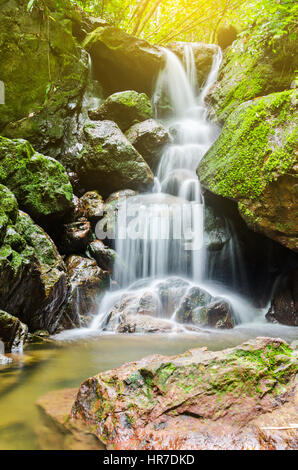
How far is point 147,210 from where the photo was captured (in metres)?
8.67

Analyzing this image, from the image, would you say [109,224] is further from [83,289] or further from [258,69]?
[258,69]

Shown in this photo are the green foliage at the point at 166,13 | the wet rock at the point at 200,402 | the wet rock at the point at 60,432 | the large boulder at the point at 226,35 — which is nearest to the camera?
the wet rock at the point at 200,402

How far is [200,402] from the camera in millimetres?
1789

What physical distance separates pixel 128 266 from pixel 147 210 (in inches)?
70.1

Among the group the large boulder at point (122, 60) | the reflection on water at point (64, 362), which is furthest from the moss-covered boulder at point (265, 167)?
the large boulder at point (122, 60)

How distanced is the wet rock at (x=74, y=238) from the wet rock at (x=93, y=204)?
2.84ft

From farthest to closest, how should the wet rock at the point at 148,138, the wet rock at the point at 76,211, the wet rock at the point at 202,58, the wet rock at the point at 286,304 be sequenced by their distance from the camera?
the wet rock at the point at 202,58, the wet rock at the point at 148,138, the wet rock at the point at 76,211, the wet rock at the point at 286,304

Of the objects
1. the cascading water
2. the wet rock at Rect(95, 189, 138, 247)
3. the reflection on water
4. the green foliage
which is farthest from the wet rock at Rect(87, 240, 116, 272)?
the green foliage

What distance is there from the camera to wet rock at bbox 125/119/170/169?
1051cm

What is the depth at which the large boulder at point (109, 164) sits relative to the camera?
935 centimetres

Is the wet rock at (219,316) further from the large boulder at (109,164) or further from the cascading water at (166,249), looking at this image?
the large boulder at (109,164)

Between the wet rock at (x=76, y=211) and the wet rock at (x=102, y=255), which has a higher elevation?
the wet rock at (x=76, y=211)

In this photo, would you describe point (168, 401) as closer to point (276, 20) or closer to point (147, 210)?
point (147, 210)

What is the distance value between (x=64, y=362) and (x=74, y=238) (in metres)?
4.13
